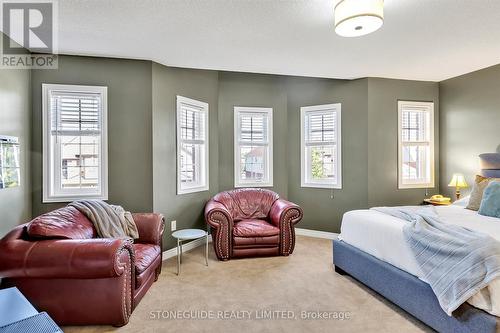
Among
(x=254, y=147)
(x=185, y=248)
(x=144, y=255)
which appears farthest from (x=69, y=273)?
(x=254, y=147)

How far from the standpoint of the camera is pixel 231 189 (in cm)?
457

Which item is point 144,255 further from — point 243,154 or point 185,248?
point 243,154

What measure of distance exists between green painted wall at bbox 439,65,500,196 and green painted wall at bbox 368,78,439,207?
0.45 metres

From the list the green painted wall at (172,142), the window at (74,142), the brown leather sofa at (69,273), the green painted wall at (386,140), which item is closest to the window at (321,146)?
the green painted wall at (386,140)

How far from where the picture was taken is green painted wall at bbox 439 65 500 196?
3.78m

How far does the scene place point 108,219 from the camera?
2773 millimetres

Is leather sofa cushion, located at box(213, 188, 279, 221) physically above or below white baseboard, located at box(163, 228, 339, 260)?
above

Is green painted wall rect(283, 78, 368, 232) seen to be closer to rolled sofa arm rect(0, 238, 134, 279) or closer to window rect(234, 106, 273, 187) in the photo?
window rect(234, 106, 273, 187)

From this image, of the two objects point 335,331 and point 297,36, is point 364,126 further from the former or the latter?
point 335,331

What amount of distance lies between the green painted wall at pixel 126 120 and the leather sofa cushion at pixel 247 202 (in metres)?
1.15

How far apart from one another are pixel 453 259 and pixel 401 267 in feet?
1.67

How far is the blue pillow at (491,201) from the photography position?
2650mm

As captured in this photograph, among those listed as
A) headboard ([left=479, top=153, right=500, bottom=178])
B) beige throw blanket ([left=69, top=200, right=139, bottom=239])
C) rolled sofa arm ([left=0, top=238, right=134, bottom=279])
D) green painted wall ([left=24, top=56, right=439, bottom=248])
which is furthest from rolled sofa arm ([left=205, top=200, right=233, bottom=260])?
headboard ([left=479, top=153, right=500, bottom=178])

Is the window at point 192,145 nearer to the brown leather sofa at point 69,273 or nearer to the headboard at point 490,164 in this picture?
the brown leather sofa at point 69,273
